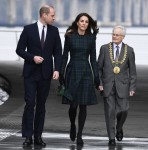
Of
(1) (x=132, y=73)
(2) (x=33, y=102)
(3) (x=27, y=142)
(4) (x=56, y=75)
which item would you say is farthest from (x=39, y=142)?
(1) (x=132, y=73)

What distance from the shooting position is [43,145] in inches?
394

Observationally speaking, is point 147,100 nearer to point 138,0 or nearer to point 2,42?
point 2,42

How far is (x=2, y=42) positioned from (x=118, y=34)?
3978cm

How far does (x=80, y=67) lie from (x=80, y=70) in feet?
0.12

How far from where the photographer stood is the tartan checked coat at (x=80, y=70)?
10.2 meters

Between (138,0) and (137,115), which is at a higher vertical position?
(137,115)

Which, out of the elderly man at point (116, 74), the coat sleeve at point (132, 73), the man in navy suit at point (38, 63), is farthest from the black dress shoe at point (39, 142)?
the coat sleeve at point (132, 73)

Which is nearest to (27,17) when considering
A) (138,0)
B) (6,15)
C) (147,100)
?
(6,15)

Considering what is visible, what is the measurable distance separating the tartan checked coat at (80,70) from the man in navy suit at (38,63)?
183mm

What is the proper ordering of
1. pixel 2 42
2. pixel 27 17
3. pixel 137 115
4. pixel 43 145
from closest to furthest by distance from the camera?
pixel 43 145
pixel 137 115
pixel 2 42
pixel 27 17

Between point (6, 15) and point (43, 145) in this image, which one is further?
point (6, 15)

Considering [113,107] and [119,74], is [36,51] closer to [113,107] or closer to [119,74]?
[119,74]

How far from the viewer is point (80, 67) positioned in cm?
1021

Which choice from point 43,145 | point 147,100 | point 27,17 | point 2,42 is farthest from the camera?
point 27,17
